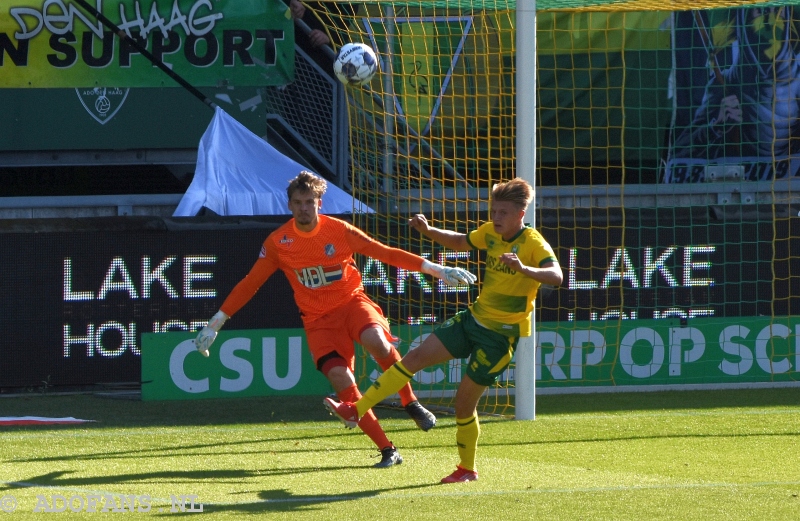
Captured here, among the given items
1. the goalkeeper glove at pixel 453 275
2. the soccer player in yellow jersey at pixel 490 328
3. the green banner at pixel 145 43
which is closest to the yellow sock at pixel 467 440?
the soccer player in yellow jersey at pixel 490 328

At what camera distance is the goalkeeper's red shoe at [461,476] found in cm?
678

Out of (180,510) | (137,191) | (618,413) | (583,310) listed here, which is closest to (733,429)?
(618,413)

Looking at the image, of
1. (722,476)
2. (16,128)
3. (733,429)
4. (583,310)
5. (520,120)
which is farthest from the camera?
(16,128)

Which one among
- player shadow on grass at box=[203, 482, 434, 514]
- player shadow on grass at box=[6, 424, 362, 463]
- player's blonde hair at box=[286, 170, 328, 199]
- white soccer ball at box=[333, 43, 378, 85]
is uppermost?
white soccer ball at box=[333, 43, 378, 85]

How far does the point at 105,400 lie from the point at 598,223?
4964 mm

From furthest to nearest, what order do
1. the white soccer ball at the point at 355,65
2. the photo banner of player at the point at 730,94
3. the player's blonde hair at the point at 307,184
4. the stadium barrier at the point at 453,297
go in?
the photo banner of player at the point at 730,94
the stadium barrier at the point at 453,297
the white soccer ball at the point at 355,65
the player's blonde hair at the point at 307,184

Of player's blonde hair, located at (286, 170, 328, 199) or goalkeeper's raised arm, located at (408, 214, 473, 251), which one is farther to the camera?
player's blonde hair, located at (286, 170, 328, 199)

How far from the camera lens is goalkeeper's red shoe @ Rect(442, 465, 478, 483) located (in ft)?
22.2

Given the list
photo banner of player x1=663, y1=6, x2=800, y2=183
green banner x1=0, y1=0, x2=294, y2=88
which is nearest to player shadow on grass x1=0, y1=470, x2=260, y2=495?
green banner x1=0, y1=0, x2=294, y2=88

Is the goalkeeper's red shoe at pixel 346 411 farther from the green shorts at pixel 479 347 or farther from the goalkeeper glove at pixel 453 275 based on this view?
the goalkeeper glove at pixel 453 275

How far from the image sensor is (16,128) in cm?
1486

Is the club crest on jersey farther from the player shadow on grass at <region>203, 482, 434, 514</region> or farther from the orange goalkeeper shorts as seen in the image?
the player shadow on grass at <region>203, 482, 434, 514</region>

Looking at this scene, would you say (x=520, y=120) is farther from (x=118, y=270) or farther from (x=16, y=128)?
(x=16, y=128)

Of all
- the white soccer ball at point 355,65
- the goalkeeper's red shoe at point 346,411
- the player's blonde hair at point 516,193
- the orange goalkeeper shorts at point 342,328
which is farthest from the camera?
the white soccer ball at point 355,65
